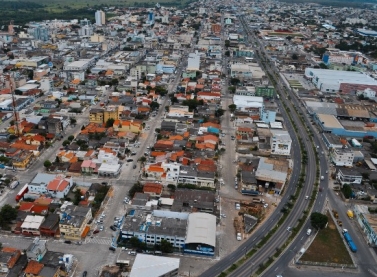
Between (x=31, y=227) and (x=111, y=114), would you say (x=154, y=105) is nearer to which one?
(x=111, y=114)

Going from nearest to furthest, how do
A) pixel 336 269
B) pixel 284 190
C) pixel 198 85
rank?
pixel 336 269, pixel 284 190, pixel 198 85

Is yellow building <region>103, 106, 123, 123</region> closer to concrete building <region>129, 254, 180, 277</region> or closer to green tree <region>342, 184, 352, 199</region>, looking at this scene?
concrete building <region>129, 254, 180, 277</region>

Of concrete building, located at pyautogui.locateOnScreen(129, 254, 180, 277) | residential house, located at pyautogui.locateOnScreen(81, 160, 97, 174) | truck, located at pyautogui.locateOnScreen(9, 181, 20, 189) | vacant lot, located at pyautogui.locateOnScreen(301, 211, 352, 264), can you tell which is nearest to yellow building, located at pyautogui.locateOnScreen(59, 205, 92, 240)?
concrete building, located at pyautogui.locateOnScreen(129, 254, 180, 277)

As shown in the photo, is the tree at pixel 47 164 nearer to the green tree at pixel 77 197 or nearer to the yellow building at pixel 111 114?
the green tree at pixel 77 197

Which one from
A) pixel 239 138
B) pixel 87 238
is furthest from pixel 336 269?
pixel 239 138

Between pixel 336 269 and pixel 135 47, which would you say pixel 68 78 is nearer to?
pixel 135 47

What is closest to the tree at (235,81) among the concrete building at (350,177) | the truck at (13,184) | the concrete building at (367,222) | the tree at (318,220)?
the concrete building at (350,177)
